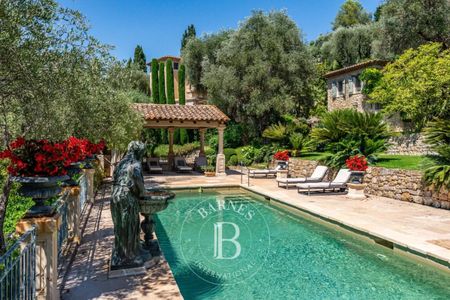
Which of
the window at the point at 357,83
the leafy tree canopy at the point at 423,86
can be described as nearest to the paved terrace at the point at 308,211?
the leafy tree canopy at the point at 423,86

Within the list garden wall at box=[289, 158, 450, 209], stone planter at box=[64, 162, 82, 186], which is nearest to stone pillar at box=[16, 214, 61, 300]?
stone planter at box=[64, 162, 82, 186]

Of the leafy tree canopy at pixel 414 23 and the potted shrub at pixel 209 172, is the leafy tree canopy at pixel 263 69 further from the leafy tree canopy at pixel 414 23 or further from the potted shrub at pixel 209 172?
the potted shrub at pixel 209 172

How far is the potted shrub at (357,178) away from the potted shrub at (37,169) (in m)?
11.1

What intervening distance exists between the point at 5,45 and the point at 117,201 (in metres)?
2.48

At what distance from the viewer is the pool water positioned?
591 cm

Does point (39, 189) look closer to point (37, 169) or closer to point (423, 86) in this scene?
point (37, 169)

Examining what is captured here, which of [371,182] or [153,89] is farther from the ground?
[153,89]

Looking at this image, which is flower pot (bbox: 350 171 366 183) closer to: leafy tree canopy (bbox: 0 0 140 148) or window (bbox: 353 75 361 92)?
leafy tree canopy (bbox: 0 0 140 148)

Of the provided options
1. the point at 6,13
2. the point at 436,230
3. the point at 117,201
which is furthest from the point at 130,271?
the point at 436,230

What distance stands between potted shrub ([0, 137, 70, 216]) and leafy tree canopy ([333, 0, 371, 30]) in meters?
53.5

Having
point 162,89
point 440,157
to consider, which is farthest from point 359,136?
point 162,89

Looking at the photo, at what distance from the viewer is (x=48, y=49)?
17.1ft

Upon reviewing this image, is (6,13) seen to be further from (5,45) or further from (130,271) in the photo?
(130,271)

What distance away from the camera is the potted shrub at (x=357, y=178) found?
13117 millimetres
